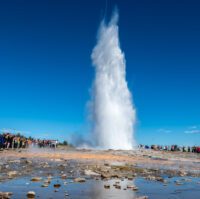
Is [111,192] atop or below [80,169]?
below

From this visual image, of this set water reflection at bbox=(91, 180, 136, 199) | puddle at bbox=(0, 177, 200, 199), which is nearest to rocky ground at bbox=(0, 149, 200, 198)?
water reflection at bbox=(91, 180, 136, 199)

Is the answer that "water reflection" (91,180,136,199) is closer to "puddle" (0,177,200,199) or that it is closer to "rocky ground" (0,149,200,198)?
"puddle" (0,177,200,199)

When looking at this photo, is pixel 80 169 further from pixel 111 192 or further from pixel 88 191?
pixel 111 192

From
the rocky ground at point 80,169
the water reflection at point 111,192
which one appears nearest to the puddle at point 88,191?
the water reflection at point 111,192

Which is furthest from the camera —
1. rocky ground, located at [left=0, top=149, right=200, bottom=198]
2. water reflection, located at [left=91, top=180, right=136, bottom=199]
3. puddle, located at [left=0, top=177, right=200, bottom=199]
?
rocky ground, located at [left=0, top=149, right=200, bottom=198]

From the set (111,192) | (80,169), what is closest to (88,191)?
(111,192)

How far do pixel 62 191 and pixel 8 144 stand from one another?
3936 cm

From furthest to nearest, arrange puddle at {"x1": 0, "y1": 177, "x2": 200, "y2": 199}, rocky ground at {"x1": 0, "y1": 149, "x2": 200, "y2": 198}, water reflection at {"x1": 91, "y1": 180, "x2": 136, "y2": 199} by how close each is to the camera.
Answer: rocky ground at {"x1": 0, "y1": 149, "x2": 200, "y2": 198}
water reflection at {"x1": 91, "y1": 180, "x2": 136, "y2": 199}
puddle at {"x1": 0, "y1": 177, "x2": 200, "y2": 199}

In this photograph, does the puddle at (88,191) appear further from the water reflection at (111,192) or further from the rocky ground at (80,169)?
the rocky ground at (80,169)

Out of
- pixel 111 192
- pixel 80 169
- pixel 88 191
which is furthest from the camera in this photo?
pixel 80 169

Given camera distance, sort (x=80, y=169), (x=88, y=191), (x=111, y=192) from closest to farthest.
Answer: (x=111, y=192), (x=88, y=191), (x=80, y=169)

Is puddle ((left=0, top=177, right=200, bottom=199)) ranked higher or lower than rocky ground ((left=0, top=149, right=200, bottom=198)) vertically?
lower

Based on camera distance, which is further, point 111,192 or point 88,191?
point 88,191

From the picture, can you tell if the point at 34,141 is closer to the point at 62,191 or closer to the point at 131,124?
the point at 131,124
